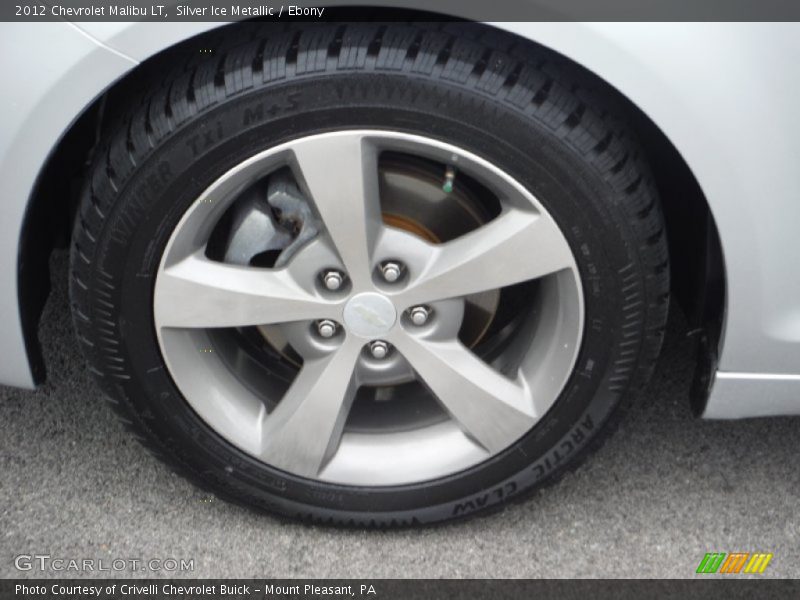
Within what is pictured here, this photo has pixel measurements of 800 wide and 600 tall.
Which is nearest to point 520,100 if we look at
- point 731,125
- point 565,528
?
point 731,125

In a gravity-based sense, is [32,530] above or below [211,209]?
below

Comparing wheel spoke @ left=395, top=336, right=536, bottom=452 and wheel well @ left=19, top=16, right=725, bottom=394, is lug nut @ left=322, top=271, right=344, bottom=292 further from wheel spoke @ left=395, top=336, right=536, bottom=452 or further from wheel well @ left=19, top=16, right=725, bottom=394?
wheel well @ left=19, top=16, right=725, bottom=394

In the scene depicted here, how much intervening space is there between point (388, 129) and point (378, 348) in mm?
390

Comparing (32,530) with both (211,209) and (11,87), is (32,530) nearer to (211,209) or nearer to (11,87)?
(211,209)

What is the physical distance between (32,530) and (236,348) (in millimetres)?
460

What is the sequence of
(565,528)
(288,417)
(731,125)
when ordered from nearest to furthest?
(731,125)
(288,417)
(565,528)

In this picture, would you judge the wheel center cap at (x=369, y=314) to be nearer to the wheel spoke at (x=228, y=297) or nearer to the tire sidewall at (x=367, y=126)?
the wheel spoke at (x=228, y=297)

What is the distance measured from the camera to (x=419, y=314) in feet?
5.43

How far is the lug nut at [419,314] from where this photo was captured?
5.43 feet

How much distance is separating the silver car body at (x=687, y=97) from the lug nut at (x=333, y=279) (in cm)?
42

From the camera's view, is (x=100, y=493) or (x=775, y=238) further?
(x=100, y=493)

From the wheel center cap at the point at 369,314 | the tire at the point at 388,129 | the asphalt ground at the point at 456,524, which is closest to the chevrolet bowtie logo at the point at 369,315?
the wheel center cap at the point at 369,314

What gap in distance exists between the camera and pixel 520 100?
4.78 feet

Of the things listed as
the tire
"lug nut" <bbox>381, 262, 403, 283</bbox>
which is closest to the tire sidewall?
the tire
